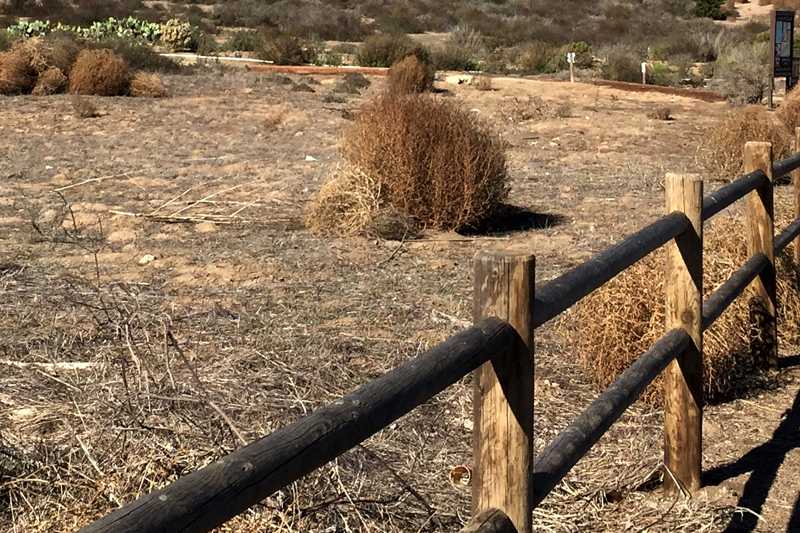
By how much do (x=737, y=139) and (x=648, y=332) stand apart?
7.69 m

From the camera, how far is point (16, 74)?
1992 centimetres

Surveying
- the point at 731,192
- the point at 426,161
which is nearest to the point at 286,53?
the point at 426,161

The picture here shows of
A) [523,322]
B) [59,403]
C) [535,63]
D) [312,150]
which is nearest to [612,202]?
[312,150]

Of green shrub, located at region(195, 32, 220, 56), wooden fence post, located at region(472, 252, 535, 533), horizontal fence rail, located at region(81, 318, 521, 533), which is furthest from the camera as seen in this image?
green shrub, located at region(195, 32, 220, 56)

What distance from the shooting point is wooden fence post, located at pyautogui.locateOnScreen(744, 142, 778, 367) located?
19.3 feet

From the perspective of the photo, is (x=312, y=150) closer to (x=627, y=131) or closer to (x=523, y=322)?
(x=627, y=131)

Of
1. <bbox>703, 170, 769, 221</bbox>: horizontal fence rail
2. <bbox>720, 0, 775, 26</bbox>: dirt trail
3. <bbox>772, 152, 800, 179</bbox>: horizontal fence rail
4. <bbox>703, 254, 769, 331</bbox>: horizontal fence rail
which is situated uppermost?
<bbox>703, 170, 769, 221</bbox>: horizontal fence rail

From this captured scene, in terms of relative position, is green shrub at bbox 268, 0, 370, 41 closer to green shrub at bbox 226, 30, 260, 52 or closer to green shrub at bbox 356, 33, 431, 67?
green shrub at bbox 226, 30, 260, 52

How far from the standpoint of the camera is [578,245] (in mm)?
9328

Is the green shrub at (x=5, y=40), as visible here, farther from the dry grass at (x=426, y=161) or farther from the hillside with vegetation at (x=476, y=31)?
the dry grass at (x=426, y=161)

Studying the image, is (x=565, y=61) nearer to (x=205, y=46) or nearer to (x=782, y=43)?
(x=205, y=46)

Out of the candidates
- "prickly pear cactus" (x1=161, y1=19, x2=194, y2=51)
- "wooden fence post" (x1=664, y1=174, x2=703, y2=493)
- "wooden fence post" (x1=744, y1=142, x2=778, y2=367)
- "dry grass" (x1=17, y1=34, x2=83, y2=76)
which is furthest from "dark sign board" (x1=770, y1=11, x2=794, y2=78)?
"prickly pear cactus" (x1=161, y1=19, x2=194, y2=51)

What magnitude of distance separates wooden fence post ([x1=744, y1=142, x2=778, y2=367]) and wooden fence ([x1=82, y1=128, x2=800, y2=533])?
1.24 metres

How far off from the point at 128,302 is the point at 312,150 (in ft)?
26.8
